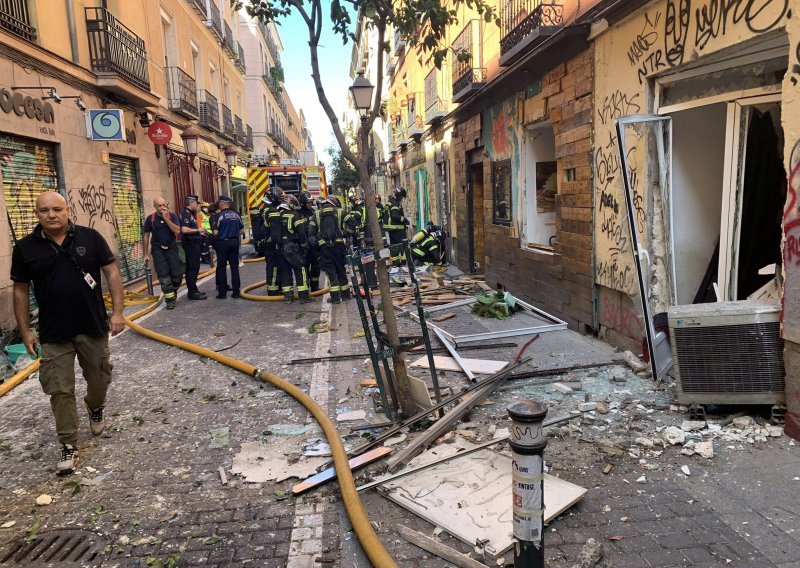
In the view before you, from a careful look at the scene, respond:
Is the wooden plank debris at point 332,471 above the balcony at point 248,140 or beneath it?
beneath

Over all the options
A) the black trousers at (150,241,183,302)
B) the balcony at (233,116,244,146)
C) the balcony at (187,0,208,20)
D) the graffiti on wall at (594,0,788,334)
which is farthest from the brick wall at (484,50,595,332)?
the balcony at (233,116,244,146)

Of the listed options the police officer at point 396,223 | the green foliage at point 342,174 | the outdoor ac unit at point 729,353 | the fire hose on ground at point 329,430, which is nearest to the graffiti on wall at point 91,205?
the fire hose on ground at point 329,430

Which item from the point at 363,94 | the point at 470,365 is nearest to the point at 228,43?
the point at 363,94

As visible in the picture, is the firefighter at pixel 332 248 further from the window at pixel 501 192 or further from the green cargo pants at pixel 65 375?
the green cargo pants at pixel 65 375

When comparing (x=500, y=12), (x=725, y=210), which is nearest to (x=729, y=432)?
(x=725, y=210)

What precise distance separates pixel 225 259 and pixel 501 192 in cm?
535

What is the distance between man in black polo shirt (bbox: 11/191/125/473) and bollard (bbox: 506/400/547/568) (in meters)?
3.21

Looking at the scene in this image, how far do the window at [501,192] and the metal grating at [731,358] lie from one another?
584 cm

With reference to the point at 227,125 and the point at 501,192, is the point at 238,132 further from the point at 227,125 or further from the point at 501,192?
the point at 501,192

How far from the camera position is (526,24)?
7762 mm

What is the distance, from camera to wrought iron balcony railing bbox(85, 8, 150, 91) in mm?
11250

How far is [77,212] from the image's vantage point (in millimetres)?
10477

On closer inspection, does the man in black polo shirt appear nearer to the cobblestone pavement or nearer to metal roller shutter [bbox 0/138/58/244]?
the cobblestone pavement

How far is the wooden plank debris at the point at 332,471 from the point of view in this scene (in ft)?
11.3
